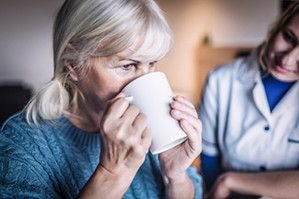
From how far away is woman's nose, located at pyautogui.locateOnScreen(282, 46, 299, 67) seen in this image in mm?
931

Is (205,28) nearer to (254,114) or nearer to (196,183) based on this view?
(254,114)

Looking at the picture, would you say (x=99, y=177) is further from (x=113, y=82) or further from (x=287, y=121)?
(x=287, y=121)

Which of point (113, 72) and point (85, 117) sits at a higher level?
point (113, 72)

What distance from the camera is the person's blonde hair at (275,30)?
3.19 feet

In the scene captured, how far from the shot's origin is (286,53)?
96 centimetres

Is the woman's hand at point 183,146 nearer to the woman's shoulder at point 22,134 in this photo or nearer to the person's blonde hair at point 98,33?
the person's blonde hair at point 98,33

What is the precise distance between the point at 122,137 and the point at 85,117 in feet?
1.30

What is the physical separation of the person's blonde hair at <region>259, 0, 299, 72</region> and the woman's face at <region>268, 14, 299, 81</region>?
0.10ft

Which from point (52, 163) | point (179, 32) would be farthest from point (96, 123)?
point (179, 32)

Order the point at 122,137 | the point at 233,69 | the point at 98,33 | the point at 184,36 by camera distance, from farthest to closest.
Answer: the point at 184,36
the point at 233,69
the point at 98,33
the point at 122,137

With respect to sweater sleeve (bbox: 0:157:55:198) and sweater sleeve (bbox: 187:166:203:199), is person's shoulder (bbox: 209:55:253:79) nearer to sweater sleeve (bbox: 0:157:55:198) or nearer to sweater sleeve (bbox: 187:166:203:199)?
sweater sleeve (bbox: 187:166:203:199)

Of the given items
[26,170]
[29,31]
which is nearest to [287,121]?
[26,170]

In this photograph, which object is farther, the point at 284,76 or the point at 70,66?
the point at 284,76

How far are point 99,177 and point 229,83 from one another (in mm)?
787
